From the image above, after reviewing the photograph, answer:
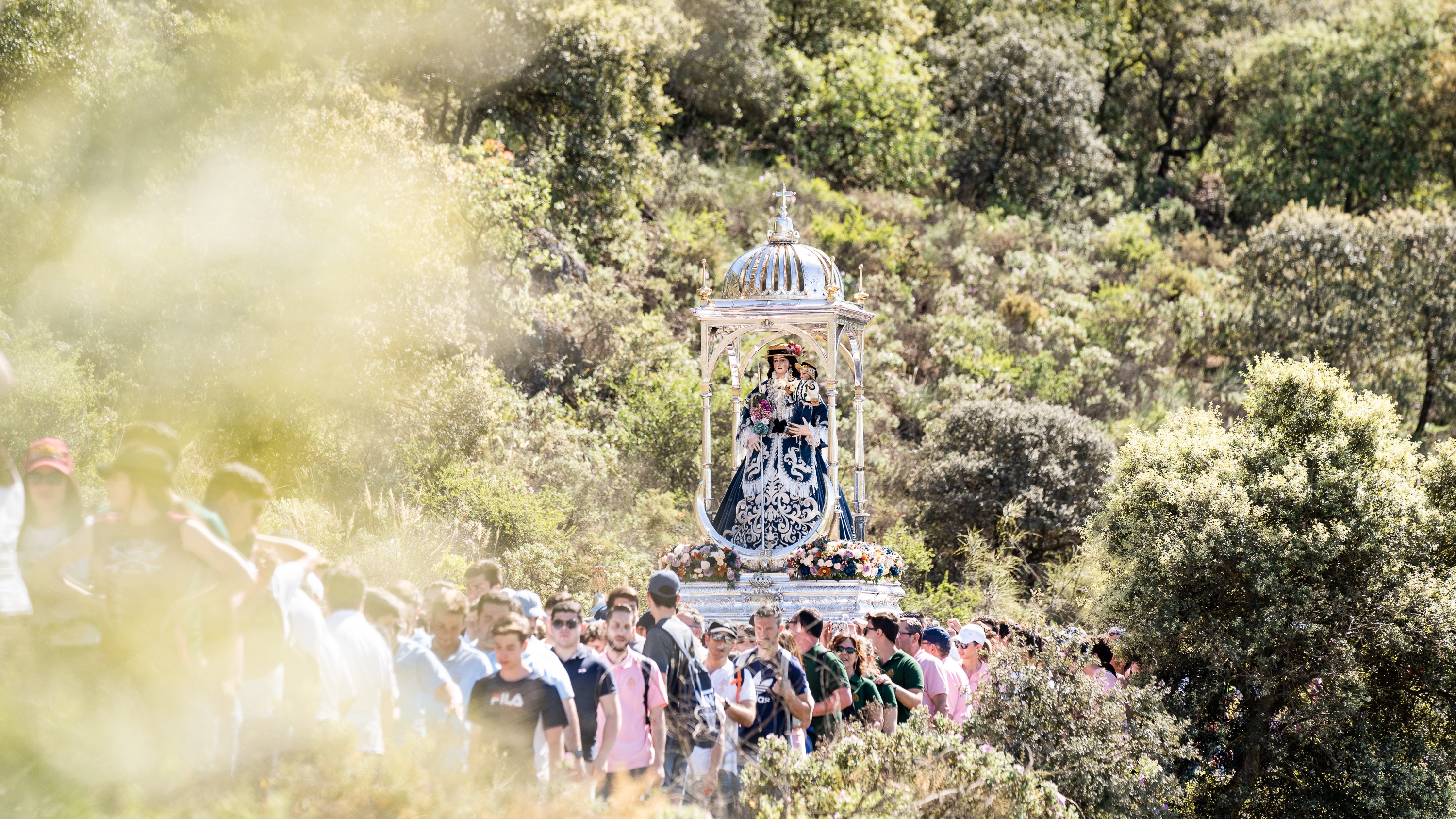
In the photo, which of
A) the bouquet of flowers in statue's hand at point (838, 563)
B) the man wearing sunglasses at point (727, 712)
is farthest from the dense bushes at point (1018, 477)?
the man wearing sunglasses at point (727, 712)

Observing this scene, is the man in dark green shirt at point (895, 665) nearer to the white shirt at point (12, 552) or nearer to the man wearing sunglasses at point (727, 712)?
the man wearing sunglasses at point (727, 712)

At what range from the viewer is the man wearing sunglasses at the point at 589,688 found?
768 cm

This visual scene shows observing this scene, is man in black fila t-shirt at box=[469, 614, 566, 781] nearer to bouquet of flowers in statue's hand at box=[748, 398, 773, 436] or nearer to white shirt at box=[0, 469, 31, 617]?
white shirt at box=[0, 469, 31, 617]

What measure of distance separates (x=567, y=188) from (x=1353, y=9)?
82.3 feet

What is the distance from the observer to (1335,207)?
3119cm

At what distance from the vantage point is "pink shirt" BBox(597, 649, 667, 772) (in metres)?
7.95

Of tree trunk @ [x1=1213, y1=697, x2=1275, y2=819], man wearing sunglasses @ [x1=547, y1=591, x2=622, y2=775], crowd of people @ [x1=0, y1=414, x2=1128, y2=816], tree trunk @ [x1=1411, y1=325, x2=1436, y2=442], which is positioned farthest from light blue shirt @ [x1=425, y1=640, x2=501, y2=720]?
tree trunk @ [x1=1411, y1=325, x2=1436, y2=442]

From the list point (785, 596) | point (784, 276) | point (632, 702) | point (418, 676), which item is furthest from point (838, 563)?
point (418, 676)

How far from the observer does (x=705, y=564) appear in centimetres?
1433

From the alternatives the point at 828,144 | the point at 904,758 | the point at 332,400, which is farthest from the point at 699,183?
the point at 904,758

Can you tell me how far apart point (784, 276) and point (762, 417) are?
1.49m

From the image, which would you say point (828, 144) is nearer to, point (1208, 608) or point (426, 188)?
point (426, 188)

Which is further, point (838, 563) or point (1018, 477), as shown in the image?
point (1018, 477)

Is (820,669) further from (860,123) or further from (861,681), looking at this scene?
(860,123)
